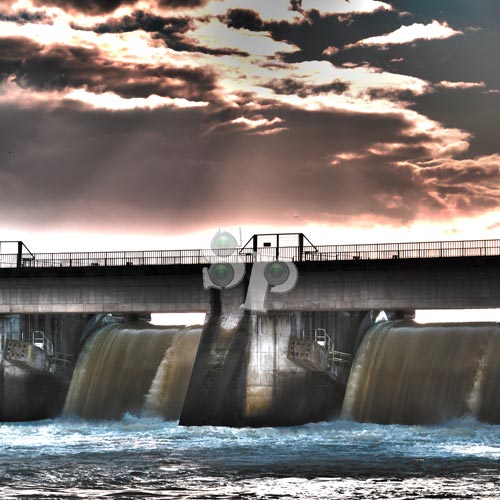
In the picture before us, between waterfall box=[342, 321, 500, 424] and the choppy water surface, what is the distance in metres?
1.23

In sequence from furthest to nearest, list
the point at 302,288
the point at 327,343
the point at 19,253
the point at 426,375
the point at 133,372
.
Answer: the point at 19,253 < the point at 133,372 < the point at 327,343 < the point at 302,288 < the point at 426,375

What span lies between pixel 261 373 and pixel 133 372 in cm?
1265

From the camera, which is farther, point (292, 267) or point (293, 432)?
point (292, 267)

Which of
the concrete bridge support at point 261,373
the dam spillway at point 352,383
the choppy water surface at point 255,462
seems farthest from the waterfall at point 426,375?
the concrete bridge support at point 261,373

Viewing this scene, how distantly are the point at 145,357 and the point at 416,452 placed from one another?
29291 millimetres

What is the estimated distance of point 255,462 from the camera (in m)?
53.4

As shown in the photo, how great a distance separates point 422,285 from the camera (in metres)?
70.6

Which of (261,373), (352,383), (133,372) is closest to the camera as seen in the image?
(261,373)

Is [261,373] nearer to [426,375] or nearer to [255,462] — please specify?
[426,375]

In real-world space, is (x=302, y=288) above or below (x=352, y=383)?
above

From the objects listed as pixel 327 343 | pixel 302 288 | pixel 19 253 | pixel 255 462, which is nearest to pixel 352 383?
pixel 327 343

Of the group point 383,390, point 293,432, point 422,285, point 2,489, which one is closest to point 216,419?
point 293,432

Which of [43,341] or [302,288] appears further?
[43,341]

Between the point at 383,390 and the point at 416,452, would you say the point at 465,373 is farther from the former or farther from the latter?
the point at 416,452
